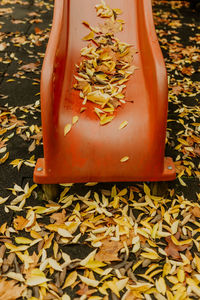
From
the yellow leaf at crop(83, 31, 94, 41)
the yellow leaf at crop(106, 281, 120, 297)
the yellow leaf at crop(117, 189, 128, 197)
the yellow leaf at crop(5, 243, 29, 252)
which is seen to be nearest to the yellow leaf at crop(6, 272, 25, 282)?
the yellow leaf at crop(5, 243, 29, 252)

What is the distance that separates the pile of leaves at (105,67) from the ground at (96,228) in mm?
637

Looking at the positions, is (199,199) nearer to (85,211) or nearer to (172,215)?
(172,215)

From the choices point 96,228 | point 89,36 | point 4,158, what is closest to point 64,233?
point 96,228

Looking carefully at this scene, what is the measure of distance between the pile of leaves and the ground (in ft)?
2.09

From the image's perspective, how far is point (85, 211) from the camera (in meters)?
2.15

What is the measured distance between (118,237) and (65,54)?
5.20 feet

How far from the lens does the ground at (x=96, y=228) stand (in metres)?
1.74

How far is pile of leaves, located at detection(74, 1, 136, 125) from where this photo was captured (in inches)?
90.4

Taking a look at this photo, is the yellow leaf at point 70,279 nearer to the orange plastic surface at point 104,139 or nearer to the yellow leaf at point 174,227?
the orange plastic surface at point 104,139

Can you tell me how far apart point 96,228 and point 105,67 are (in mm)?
1362

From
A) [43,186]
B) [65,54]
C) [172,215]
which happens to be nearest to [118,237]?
[172,215]

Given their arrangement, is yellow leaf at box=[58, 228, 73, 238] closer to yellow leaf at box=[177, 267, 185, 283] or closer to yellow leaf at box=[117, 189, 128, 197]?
yellow leaf at box=[117, 189, 128, 197]

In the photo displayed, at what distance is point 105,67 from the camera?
8.71 feet

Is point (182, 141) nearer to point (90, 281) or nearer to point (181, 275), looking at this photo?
point (181, 275)
